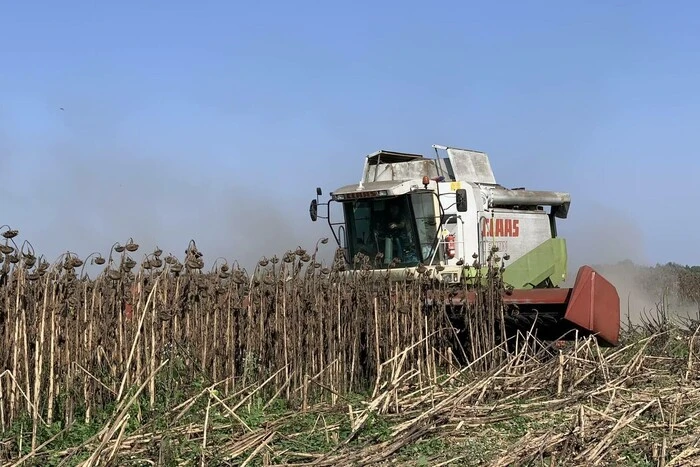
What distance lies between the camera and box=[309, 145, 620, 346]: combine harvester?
942cm

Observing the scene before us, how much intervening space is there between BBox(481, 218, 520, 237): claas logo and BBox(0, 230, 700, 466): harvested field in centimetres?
377

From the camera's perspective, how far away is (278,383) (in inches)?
302

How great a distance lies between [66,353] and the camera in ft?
20.6

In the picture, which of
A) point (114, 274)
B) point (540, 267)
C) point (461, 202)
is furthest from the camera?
point (540, 267)

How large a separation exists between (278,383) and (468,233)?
5.21 metres

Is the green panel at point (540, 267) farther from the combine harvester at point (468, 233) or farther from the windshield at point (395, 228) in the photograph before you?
the windshield at point (395, 228)

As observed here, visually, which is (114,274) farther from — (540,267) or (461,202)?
(540,267)

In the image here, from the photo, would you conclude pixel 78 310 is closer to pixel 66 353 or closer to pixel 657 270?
pixel 66 353

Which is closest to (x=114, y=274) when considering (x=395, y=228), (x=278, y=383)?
(x=278, y=383)

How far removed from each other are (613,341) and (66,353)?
5832 mm

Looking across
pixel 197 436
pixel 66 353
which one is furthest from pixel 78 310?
pixel 197 436

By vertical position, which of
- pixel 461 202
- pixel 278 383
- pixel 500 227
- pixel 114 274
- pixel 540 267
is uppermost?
pixel 461 202

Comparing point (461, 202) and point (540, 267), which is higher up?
point (461, 202)

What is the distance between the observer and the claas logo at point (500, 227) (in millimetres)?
12520
